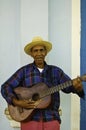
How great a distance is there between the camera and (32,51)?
2.32 meters

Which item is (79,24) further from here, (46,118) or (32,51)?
(46,118)

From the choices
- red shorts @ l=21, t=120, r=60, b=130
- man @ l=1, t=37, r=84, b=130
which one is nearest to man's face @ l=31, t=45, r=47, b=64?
man @ l=1, t=37, r=84, b=130

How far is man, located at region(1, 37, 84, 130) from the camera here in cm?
214

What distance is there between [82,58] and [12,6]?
2.80 feet

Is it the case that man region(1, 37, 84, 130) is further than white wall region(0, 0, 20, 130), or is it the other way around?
white wall region(0, 0, 20, 130)

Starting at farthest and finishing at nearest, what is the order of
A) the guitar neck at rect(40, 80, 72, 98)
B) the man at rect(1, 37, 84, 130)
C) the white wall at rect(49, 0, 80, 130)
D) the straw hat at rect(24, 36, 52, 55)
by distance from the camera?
the white wall at rect(49, 0, 80, 130) < the straw hat at rect(24, 36, 52, 55) < the man at rect(1, 37, 84, 130) < the guitar neck at rect(40, 80, 72, 98)

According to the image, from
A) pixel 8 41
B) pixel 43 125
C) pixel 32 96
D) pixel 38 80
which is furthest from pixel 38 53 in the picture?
pixel 8 41

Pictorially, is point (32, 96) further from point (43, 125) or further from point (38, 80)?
point (43, 125)

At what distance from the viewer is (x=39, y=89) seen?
2.17 metres

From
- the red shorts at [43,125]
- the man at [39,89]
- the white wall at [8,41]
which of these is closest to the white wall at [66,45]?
the white wall at [8,41]

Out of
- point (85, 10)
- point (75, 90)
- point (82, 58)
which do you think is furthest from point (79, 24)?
point (75, 90)

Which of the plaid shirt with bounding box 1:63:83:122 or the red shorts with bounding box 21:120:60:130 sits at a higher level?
the plaid shirt with bounding box 1:63:83:122

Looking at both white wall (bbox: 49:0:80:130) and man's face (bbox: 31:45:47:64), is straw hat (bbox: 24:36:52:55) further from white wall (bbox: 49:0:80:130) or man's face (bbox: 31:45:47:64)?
white wall (bbox: 49:0:80:130)

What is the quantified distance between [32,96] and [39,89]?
0.08 meters
